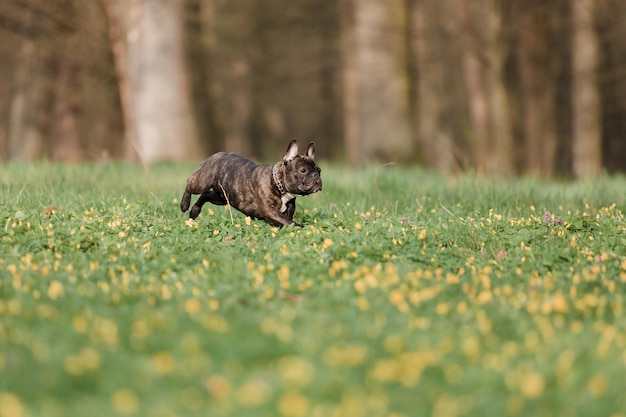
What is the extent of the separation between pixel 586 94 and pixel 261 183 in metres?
12.5

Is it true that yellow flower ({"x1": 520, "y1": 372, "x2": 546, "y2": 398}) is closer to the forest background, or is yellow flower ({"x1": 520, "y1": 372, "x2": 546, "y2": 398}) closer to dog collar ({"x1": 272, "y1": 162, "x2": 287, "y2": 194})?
dog collar ({"x1": 272, "y1": 162, "x2": 287, "y2": 194})

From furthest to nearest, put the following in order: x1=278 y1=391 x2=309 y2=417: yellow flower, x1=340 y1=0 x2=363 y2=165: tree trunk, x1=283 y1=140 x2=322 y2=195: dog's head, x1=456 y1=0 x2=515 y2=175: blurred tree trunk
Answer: x1=456 y1=0 x2=515 y2=175: blurred tree trunk < x1=340 y1=0 x2=363 y2=165: tree trunk < x1=283 y1=140 x2=322 y2=195: dog's head < x1=278 y1=391 x2=309 y2=417: yellow flower

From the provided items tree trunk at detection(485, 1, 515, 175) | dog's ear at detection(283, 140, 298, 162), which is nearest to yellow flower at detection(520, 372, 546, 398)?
dog's ear at detection(283, 140, 298, 162)

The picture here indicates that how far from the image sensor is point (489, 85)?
1956 centimetres

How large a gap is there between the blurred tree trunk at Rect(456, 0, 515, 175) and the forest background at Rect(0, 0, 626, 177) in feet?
0.14

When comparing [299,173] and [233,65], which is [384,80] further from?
[233,65]

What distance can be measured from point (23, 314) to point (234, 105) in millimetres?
A: 28759

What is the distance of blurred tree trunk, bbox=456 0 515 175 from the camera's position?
18.2m

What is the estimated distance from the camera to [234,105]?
3309cm

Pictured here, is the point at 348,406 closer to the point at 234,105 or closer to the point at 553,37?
the point at 553,37

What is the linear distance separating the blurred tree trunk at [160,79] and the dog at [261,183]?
7.91 m

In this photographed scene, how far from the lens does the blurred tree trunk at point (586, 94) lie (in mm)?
17781

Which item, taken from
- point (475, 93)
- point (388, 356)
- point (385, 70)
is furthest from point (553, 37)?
point (388, 356)

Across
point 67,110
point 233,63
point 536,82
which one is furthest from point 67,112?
point 536,82
